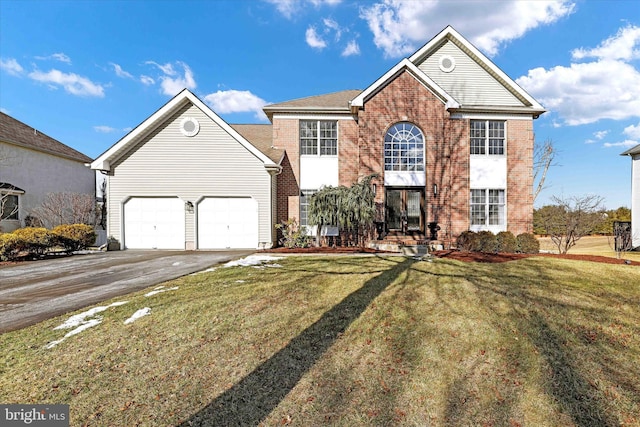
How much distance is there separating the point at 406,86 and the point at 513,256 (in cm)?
862

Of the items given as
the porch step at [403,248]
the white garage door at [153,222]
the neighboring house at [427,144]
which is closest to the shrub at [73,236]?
the white garage door at [153,222]

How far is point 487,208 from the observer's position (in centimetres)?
1439

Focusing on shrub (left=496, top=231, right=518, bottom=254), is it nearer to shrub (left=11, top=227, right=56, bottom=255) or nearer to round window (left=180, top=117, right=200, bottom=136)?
round window (left=180, top=117, right=200, bottom=136)

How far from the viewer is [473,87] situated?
14.9 metres

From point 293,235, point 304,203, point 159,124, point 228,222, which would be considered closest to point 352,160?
point 304,203

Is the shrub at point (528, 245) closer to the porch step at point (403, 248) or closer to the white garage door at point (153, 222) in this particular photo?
the porch step at point (403, 248)

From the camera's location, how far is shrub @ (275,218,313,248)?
494 inches

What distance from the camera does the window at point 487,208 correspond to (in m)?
14.4

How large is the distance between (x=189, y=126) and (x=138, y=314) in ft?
32.8

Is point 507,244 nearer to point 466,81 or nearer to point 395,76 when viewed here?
point 466,81

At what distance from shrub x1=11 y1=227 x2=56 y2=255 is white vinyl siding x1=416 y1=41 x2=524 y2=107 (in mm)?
18438

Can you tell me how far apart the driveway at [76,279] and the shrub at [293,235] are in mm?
3426

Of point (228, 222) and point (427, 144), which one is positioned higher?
point (427, 144)

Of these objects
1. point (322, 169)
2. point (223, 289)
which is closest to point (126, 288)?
point (223, 289)
